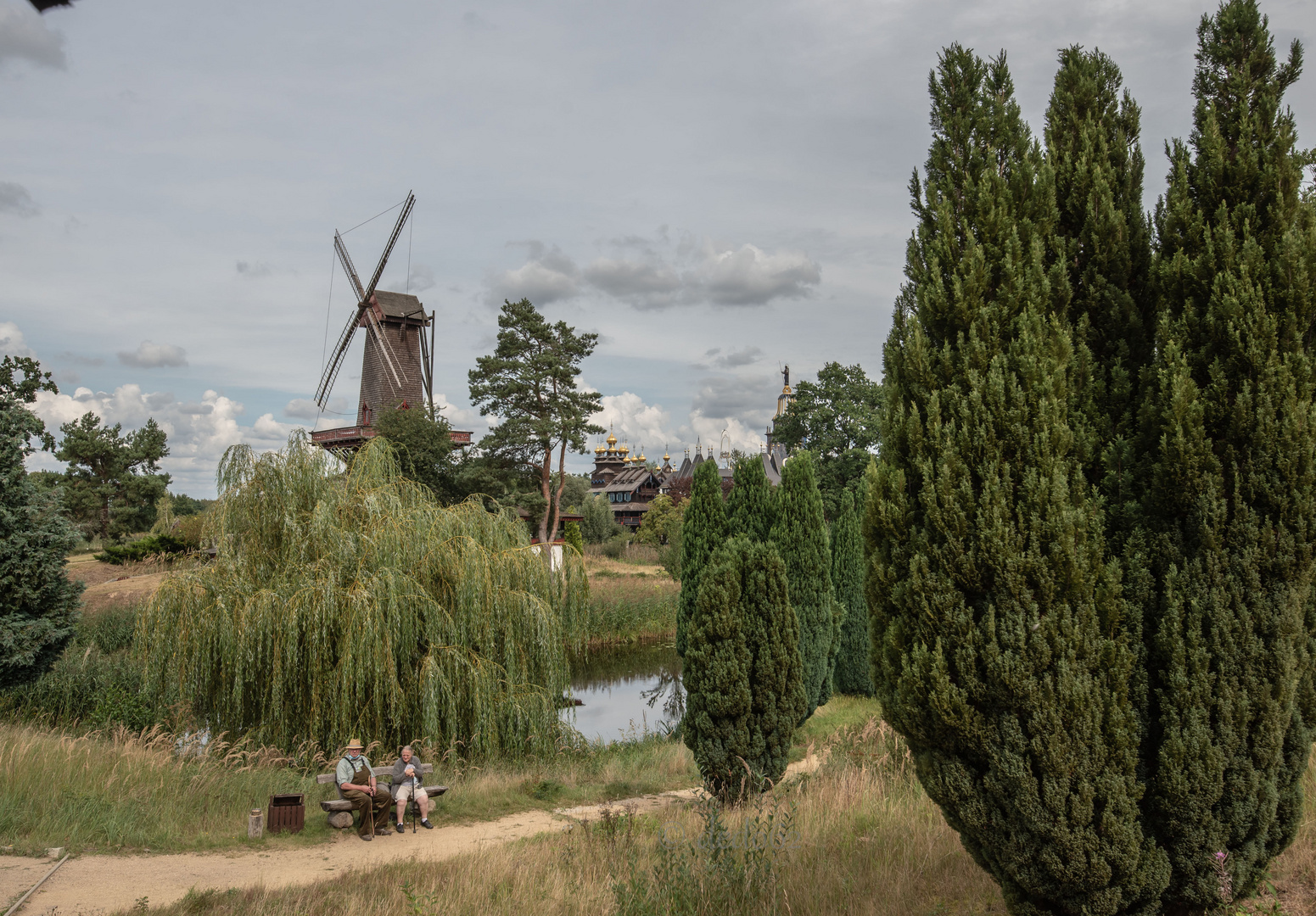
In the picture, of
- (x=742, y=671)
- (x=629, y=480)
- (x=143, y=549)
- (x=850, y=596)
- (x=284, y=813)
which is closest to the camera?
(x=284, y=813)

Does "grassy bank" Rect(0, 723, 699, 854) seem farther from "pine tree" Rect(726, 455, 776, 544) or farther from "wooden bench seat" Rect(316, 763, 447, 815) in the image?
"pine tree" Rect(726, 455, 776, 544)

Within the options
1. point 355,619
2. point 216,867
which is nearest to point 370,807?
point 216,867

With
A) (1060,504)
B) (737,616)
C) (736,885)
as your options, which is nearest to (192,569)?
(737,616)

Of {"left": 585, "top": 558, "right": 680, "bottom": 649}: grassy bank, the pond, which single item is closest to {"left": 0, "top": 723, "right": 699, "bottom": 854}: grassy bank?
the pond

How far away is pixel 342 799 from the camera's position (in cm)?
793

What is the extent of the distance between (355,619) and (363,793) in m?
2.32

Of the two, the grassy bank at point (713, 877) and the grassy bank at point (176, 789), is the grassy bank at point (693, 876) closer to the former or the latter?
the grassy bank at point (713, 877)

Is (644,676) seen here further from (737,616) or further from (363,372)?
(363,372)

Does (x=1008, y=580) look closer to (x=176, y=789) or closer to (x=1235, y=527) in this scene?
(x=1235, y=527)

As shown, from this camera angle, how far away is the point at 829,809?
6.64m

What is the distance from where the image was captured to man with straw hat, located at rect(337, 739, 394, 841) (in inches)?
305

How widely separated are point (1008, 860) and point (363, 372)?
111 ft

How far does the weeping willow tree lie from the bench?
119cm

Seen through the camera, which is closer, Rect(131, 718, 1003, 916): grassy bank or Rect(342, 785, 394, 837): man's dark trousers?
Rect(131, 718, 1003, 916): grassy bank
